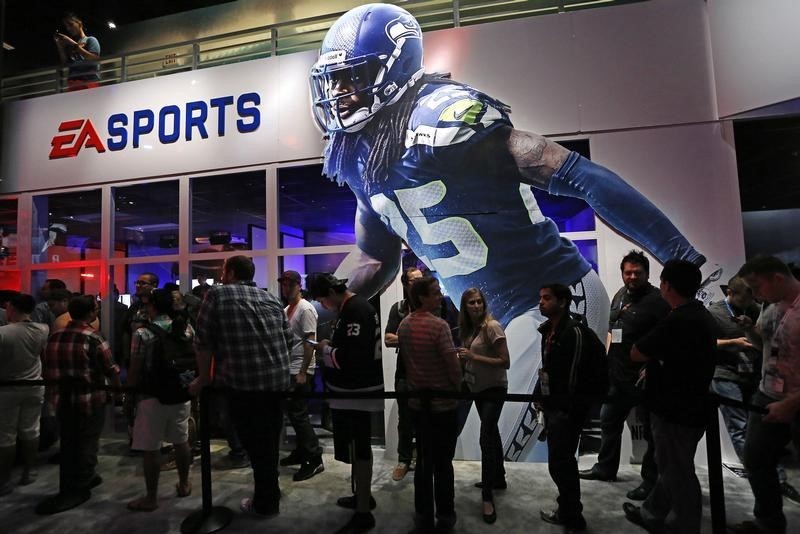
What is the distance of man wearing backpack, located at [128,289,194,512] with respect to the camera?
3273 mm

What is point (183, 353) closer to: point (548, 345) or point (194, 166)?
point (548, 345)

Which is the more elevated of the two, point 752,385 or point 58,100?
point 58,100

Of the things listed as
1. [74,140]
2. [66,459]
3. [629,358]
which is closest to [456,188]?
[629,358]

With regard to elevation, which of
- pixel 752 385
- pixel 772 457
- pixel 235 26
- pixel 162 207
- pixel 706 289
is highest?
pixel 235 26

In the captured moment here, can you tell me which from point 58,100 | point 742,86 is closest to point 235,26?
point 58,100

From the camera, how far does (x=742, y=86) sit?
4.18 m

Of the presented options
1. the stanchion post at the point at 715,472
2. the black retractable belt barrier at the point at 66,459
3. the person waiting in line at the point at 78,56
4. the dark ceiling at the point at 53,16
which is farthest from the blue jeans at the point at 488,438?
the dark ceiling at the point at 53,16

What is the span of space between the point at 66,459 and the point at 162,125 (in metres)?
3.81

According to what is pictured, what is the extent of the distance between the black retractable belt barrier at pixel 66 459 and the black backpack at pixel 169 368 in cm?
67

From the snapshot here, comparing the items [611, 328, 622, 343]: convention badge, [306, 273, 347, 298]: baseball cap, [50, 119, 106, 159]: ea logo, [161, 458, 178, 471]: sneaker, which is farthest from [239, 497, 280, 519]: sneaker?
[50, 119, 106, 159]: ea logo

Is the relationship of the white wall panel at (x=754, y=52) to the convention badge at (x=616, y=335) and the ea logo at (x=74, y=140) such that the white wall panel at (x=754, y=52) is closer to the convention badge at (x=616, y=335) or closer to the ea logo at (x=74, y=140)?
the convention badge at (x=616, y=335)

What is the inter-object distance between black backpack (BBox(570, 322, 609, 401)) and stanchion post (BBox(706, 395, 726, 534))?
549 mm

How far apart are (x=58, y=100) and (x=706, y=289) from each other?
25.6 ft

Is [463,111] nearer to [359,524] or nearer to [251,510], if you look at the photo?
[359,524]
